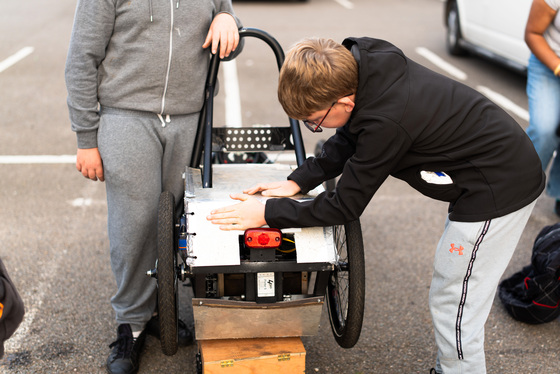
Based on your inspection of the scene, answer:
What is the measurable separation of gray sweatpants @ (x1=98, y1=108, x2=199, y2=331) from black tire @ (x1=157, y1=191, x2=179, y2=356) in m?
0.40

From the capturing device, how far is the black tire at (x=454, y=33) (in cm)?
913

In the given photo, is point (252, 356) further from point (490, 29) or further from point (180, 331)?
point (490, 29)

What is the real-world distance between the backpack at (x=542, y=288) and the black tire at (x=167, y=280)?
1.92 meters

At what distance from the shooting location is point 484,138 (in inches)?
87.7

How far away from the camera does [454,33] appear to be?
929cm

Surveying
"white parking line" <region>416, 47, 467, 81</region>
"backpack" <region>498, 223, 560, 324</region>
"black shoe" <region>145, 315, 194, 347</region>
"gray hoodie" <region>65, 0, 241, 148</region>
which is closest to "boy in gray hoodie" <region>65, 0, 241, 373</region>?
"gray hoodie" <region>65, 0, 241, 148</region>

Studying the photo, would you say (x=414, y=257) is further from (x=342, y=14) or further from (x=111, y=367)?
(x=342, y=14)

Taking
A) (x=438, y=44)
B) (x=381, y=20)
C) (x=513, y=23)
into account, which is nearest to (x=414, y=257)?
(x=513, y=23)

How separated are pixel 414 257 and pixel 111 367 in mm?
2053

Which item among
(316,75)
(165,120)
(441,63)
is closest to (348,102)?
(316,75)

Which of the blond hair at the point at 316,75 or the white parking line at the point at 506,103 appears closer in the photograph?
the blond hair at the point at 316,75

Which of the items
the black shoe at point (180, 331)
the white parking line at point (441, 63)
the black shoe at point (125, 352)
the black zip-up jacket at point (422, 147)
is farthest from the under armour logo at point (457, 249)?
the white parking line at point (441, 63)

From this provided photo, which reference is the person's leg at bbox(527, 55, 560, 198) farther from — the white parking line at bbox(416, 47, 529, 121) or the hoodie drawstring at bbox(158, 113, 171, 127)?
the white parking line at bbox(416, 47, 529, 121)

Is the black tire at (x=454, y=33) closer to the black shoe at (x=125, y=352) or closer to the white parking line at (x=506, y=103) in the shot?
the white parking line at (x=506, y=103)
